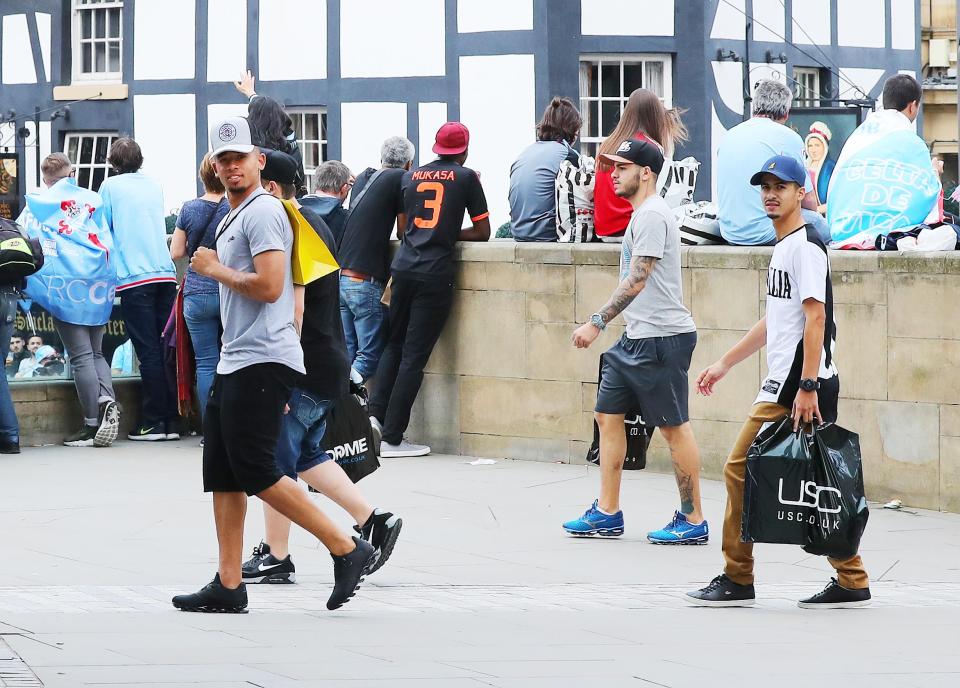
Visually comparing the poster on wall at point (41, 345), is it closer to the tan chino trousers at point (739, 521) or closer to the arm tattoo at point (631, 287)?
the arm tattoo at point (631, 287)

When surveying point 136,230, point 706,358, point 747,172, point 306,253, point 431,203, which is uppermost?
point 747,172

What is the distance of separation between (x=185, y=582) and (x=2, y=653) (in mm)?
1872

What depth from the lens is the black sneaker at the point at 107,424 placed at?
12031mm

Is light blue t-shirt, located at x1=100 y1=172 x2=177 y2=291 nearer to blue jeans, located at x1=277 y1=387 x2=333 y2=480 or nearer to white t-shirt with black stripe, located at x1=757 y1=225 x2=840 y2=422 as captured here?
blue jeans, located at x1=277 y1=387 x2=333 y2=480

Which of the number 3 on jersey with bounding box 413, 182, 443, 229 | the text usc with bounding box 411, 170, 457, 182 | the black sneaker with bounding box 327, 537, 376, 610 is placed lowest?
the black sneaker with bounding box 327, 537, 376, 610

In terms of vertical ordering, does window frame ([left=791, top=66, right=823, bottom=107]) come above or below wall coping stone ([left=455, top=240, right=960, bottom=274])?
above

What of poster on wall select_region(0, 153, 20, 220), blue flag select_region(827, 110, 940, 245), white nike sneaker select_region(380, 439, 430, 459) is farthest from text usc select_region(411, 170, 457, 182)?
poster on wall select_region(0, 153, 20, 220)

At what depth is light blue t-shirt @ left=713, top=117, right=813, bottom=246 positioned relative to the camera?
33.3ft

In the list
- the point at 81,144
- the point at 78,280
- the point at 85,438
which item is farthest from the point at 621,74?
the point at 85,438

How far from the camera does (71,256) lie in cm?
1205

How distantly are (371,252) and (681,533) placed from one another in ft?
12.0

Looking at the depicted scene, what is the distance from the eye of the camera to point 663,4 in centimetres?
2578

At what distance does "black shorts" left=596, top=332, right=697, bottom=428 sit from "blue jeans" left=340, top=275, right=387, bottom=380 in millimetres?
3251

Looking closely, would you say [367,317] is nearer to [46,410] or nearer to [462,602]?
[46,410]
